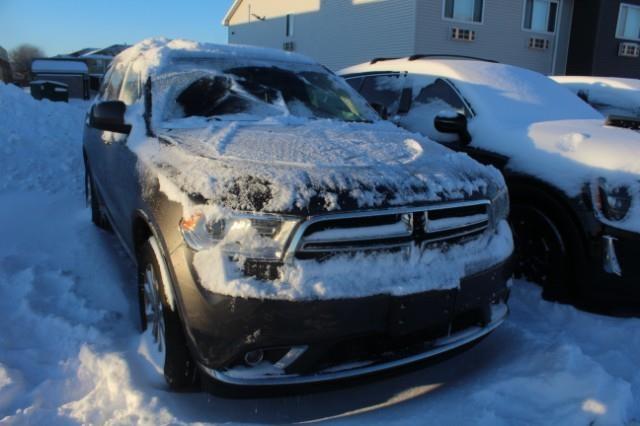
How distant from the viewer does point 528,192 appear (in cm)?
360

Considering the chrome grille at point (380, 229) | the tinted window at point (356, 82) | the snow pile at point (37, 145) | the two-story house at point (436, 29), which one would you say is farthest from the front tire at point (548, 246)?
the two-story house at point (436, 29)

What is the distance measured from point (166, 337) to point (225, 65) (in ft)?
6.91

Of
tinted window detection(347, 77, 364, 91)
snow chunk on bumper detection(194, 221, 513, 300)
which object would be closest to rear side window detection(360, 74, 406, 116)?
tinted window detection(347, 77, 364, 91)

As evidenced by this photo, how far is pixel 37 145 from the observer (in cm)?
820

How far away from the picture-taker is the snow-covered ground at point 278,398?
227 cm

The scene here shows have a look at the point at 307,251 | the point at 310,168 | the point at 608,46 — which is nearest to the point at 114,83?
the point at 310,168

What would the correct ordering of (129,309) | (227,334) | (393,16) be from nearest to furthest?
(227,334)
(129,309)
(393,16)

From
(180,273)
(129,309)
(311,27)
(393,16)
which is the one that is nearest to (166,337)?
(180,273)

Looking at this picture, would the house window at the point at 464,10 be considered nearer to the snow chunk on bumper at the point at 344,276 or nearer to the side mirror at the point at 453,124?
the side mirror at the point at 453,124

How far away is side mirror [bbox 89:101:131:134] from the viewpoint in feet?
10.5

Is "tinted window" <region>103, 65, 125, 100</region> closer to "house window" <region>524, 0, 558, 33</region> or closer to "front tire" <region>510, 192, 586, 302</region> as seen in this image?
"front tire" <region>510, 192, 586, 302</region>

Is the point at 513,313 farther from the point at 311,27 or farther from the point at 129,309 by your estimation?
the point at 311,27

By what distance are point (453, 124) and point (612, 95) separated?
11.0 ft

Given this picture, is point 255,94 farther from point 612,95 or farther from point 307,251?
point 612,95
